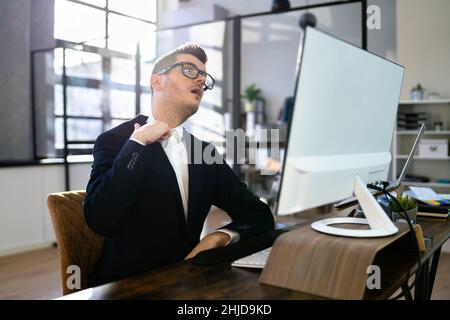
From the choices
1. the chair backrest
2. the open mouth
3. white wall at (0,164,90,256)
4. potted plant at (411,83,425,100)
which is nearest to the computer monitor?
the open mouth

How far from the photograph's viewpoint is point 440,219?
5.37 ft

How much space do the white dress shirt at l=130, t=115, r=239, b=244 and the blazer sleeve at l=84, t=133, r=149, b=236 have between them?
130 mm

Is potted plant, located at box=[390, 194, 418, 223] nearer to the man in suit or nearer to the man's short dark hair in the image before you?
the man in suit

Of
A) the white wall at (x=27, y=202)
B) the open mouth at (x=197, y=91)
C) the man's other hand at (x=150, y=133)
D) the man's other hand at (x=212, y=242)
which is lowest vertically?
the white wall at (x=27, y=202)

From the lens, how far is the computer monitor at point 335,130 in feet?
2.80

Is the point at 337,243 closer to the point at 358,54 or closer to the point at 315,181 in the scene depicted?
the point at 315,181

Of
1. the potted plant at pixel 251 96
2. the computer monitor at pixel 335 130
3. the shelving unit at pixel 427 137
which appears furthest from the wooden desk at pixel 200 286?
the potted plant at pixel 251 96

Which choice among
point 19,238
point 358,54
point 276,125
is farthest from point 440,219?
point 276,125

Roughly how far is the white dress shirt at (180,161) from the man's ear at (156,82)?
0.48 feet

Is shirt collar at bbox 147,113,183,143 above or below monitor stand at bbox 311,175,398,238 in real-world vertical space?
above

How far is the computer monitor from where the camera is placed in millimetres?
854

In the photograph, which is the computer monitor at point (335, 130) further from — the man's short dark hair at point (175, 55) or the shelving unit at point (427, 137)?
the shelving unit at point (427, 137)
